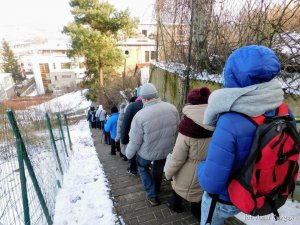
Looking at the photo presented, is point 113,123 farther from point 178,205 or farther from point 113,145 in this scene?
point 178,205

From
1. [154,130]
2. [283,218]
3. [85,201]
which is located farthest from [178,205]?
[85,201]

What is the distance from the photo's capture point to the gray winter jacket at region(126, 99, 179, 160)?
2486mm

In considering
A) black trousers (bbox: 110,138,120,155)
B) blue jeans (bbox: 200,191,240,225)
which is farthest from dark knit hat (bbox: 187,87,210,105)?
black trousers (bbox: 110,138,120,155)

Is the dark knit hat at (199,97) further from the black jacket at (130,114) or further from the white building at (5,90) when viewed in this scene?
the white building at (5,90)

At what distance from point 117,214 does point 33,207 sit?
1082mm

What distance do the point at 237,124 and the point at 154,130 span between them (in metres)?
1.36

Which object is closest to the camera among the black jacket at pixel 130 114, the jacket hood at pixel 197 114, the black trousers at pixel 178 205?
the jacket hood at pixel 197 114

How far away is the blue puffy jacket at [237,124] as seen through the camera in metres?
1.20

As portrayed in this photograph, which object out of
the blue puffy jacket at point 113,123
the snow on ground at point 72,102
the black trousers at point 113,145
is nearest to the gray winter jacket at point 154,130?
the blue puffy jacket at point 113,123

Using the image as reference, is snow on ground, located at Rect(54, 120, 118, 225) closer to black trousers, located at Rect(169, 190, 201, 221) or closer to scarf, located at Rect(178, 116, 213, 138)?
black trousers, located at Rect(169, 190, 201, 221)

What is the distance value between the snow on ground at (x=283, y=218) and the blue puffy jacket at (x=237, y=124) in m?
1.25

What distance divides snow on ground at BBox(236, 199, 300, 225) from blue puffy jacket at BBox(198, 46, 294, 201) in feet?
4.10

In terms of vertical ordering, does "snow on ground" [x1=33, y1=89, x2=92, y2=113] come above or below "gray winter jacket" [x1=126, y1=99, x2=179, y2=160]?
below

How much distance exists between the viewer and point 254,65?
1.20 m
